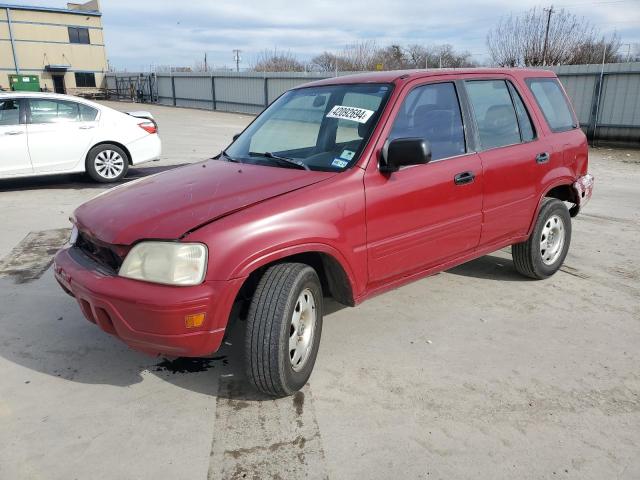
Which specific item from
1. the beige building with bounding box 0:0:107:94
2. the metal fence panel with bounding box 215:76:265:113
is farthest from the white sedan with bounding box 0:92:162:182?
the beige building with bounding box 0:0:107:94

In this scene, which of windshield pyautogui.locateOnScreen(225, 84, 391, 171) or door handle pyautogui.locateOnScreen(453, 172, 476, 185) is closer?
windshield pyautogui.locateOnScreen(225, 84, 391, 171)

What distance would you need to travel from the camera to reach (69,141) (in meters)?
8.59

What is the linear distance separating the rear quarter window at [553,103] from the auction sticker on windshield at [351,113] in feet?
6.14

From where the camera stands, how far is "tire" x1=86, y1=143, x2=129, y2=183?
8.89 m

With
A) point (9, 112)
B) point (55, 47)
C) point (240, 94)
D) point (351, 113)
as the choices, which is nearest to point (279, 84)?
point (240, 94)

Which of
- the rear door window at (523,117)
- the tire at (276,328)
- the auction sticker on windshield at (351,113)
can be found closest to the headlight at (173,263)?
the tire at (276,328)

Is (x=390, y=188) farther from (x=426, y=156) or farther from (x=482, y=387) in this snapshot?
(x=482, y=387)

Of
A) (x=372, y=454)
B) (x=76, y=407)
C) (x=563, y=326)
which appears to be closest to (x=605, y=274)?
(x=563, y=326)

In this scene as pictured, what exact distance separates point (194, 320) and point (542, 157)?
127 inches

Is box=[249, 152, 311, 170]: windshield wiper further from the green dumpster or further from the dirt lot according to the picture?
the green dumpster

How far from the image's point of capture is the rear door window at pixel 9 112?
8.13 meters

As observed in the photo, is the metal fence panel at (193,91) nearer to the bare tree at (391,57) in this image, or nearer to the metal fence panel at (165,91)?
the metal fence panel at (165,91)

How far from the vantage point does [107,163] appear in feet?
29.8

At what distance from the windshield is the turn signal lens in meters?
1.21
